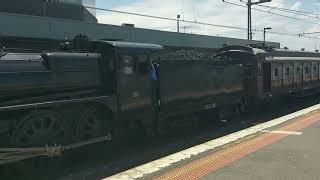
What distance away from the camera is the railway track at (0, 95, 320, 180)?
32.3 feet

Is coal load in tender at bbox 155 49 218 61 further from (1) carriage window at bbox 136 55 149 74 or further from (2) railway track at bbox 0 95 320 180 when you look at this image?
(2) railway track at bbox 0 95 320 180

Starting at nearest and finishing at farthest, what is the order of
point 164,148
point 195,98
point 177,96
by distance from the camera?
point 164,148 → point 177,96 → point 195,98

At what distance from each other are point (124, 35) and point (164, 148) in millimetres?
18461

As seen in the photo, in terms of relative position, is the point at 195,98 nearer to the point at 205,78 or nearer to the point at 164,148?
the point at 205,78

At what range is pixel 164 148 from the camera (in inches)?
517

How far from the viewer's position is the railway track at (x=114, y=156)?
984 cm

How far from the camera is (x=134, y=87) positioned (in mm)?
12172

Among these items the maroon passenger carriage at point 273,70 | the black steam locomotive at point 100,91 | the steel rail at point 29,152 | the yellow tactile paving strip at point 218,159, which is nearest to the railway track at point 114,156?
the steel rail at point 29,152

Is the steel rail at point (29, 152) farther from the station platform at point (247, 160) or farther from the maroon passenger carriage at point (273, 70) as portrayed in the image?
the maroon passenger carriage at point (273, 70)

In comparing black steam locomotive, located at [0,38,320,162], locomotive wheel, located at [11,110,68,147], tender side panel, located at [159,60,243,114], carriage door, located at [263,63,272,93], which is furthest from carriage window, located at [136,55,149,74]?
carriage door, located at [263,63,272,93]

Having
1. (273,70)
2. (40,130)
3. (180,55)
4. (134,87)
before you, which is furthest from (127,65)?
(273,70)

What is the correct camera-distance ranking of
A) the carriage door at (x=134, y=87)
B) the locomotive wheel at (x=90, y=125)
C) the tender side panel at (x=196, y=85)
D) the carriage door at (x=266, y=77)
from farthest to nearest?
the carriage door at (x=266, y=77) < the tender side panel at (x=196, y=85) < the carriage door at (x=134, y=87) < the locomotive wheel at (x=90, y=125)

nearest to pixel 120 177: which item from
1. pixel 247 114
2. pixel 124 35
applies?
pixel 247 114

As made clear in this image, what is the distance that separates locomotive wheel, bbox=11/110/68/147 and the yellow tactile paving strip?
217 cm
